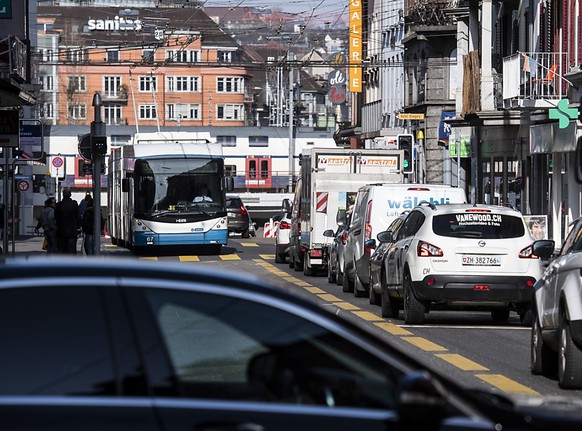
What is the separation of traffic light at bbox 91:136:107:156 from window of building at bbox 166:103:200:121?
11540 centimetres

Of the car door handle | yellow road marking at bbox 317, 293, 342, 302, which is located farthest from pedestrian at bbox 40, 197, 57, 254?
the car door handle

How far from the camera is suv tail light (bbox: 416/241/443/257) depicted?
19312 millimetres

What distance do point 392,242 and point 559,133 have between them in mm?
18140

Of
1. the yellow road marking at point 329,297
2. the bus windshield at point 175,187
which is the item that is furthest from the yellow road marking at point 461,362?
the bus windshield at point 175,187

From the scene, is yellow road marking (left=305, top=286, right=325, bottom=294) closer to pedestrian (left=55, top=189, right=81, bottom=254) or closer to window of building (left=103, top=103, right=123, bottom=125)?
pedestrian (left=55, top=189, right=81, bottom=254)

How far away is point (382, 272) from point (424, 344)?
4.93 meters

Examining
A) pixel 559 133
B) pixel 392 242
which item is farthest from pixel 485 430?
pixel 559 133

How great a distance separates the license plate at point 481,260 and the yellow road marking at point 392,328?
120cm

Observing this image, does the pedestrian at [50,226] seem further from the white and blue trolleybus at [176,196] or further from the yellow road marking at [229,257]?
the yellow road marking at [229,257]

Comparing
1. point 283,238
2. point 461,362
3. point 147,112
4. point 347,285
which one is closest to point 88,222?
point 283,238

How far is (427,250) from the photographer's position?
762 inches

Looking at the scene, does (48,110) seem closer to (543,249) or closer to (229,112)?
(229,112)

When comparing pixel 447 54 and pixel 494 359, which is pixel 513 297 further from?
pixel 447 54

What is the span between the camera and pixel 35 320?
480 centimetres
